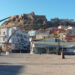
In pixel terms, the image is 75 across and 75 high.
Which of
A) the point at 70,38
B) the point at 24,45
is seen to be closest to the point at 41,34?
the point at 24,45

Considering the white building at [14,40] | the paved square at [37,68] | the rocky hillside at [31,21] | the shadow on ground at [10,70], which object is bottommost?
the paved square at [37,68]

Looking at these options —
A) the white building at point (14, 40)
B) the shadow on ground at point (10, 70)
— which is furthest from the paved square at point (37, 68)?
the white building at point (14, 40)

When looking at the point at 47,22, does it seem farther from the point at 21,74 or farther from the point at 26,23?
the point at 21,74

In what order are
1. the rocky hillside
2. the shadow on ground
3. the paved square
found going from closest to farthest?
the shadow on ground → the paved square → the rocky hillside

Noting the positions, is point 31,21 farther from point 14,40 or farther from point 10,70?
point 10,70

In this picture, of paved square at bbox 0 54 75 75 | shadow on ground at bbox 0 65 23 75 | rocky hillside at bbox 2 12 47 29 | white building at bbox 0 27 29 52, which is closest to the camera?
shadow on ground at bbox 0 65 23 75

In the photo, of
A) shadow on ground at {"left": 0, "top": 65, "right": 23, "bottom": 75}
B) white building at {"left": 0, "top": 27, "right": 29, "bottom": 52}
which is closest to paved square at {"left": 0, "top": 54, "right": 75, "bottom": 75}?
shadow on ground at {"left": 0, "top": 65, "right": 23, "bottom": 75}

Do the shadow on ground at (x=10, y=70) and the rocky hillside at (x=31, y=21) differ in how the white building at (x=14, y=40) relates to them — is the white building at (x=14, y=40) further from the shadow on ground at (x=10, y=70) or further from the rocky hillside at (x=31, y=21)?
the rocky hillside at (x=31, y=21)

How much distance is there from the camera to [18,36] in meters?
90.9

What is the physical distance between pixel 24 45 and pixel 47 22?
79035mm

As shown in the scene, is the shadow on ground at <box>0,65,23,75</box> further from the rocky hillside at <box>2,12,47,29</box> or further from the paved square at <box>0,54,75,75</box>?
the rocky hillside at <box>2,12,47,29</box>

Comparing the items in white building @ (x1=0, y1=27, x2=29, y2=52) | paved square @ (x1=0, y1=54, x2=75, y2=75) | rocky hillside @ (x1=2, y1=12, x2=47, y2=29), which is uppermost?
rocky hillside @ (x1=2, y1=12, x2=47, y2=29)

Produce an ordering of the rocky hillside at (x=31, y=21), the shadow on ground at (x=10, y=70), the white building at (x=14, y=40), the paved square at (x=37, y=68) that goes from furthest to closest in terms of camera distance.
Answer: the rocky hillside at (x=31, y=21)
the white building at (x=14, y=40)
the paved square at (x=37, y=68)
the shadow on ground at (x=10, y=70)

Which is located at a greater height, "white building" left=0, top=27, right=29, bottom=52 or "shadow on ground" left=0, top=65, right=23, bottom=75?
"white building" left=0, top=27, right=29, bottom=52
